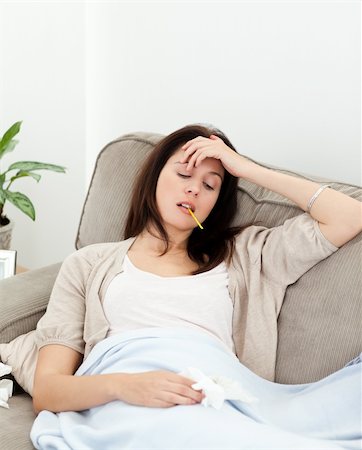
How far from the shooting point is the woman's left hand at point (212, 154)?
1.72m

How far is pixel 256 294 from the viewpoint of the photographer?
1.68 m

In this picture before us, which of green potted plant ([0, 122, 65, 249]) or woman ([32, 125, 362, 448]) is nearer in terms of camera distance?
woman ([32, 125, 362, 448])

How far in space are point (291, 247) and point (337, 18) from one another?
0.73 metres

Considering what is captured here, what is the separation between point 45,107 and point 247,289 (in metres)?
1.50

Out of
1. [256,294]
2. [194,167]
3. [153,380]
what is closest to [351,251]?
[256,294]

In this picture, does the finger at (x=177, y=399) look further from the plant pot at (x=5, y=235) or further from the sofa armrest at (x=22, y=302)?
the plant pot at (x=5, y=235)

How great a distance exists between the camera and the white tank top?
1642 millimetres

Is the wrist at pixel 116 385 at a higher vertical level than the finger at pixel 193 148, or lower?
lower

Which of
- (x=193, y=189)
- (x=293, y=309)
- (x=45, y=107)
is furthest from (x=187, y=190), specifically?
(x=45, y=107)

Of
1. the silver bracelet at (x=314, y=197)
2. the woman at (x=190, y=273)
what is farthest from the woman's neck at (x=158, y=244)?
the silver bracelet at (x=314, y=197)

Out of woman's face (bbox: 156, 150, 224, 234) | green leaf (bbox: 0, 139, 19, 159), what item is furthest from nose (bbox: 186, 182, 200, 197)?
green leaf (bbox: 0, 139, 19, 159)

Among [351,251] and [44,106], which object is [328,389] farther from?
[44,106]

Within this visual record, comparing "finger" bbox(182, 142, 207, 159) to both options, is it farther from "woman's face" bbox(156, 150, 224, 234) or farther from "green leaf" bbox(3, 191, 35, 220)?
"green leaf" bbox(3, 191, 35, 220)

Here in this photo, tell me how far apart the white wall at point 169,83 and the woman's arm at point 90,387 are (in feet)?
3.06
